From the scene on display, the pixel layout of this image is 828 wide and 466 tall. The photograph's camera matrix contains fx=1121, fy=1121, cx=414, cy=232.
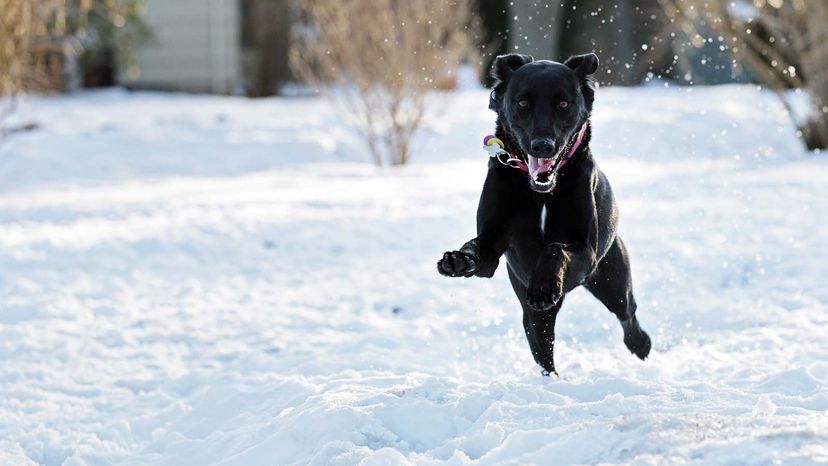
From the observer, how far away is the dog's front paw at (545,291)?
3.26 m

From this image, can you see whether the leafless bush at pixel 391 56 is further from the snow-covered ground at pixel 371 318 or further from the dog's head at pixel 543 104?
the dog's head at pixel 543 104

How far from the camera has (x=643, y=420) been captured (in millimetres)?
3016

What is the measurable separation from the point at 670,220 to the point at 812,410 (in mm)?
5102

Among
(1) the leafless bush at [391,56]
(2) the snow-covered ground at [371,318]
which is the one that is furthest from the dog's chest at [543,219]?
(1) the leafless bush at [391,56]

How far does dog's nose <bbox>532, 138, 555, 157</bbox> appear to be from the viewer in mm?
3230

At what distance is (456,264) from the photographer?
3.28 meters

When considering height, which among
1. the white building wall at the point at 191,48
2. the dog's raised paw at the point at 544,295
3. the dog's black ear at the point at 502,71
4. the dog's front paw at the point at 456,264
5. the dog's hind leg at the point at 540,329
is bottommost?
the white building wall at the point at 191,48

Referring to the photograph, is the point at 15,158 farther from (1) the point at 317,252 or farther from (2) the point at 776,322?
(2) the point at 776,322

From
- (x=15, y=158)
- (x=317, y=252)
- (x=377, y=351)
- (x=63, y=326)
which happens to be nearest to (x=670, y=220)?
(x=317, y=252)

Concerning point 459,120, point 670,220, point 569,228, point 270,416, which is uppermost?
point 569,228

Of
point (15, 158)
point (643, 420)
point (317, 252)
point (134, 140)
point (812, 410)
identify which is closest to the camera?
point (643, 420)

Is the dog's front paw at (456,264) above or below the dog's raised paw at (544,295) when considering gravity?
above

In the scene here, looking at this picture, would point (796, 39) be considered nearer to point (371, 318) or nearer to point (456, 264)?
point (371, 318)

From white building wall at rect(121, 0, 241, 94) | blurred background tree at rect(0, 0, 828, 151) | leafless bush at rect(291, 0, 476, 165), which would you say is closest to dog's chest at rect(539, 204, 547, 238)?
leafless bush at rect(291, 0, 476, 165)
